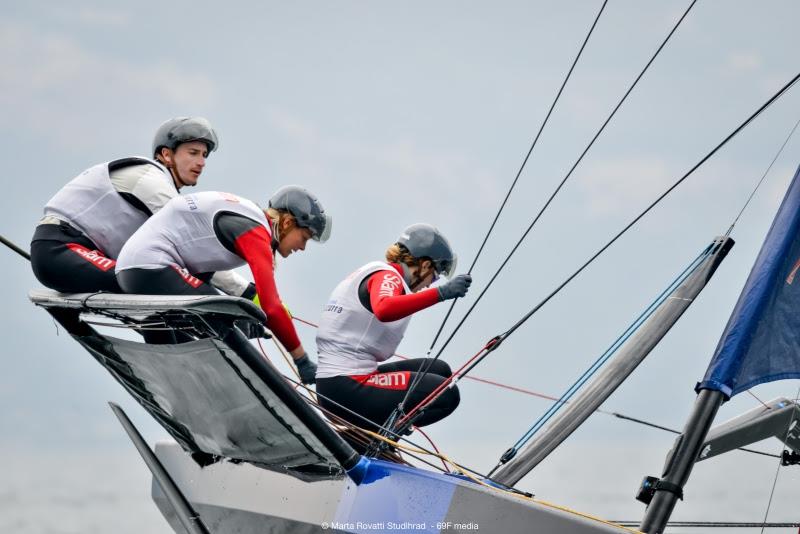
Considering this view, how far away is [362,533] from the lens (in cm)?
422

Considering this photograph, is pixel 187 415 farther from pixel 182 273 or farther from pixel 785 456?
pixel 785 456

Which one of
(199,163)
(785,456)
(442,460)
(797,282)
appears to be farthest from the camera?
(785,456)

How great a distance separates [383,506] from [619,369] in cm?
175

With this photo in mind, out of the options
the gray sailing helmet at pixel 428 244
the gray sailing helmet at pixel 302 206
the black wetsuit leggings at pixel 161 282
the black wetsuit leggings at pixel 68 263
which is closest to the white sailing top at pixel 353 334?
the gray sailing helmet at pixel 428 244

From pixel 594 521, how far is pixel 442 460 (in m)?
0.61

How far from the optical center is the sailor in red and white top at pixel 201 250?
4.22m

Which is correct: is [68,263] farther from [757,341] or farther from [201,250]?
[757,341]

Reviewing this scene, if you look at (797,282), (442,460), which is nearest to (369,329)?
(442,460)

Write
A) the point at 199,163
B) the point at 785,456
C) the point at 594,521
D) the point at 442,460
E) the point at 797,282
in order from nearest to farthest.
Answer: the point at 594,521 < the point at 442,460 < the point at 199,163 < the point at 797,282 < the point at 785,456

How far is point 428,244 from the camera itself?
499cm

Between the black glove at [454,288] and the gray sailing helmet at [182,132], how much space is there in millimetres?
1105

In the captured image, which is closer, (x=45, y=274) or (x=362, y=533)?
(x=362, y=533)

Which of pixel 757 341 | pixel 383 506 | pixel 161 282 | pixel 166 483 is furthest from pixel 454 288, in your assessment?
Result: pixel 757 341

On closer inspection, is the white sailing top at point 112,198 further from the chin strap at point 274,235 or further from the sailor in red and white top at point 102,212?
the chin strap at point 274,235
